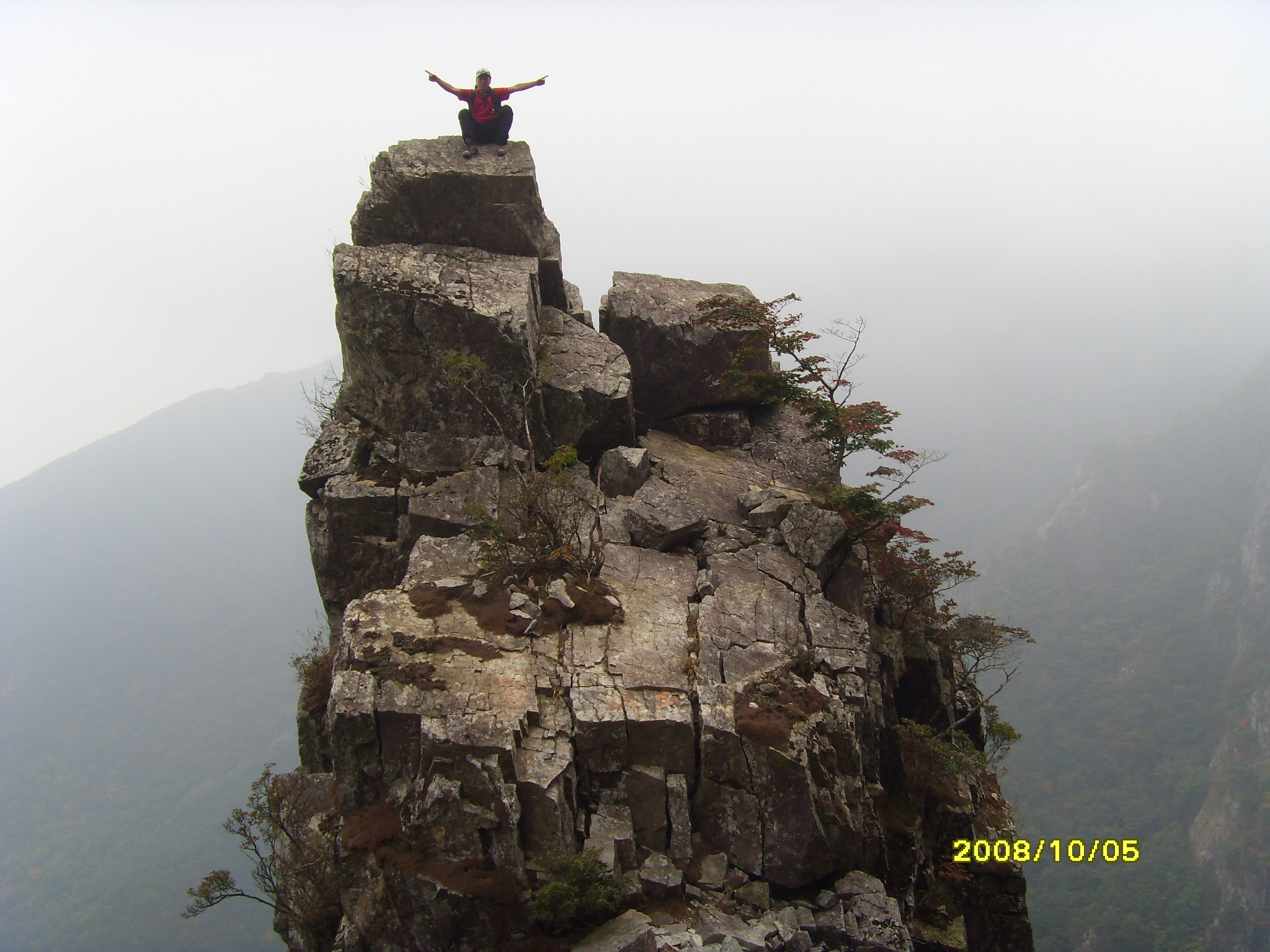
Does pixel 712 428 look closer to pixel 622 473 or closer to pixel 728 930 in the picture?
pixel 622 473

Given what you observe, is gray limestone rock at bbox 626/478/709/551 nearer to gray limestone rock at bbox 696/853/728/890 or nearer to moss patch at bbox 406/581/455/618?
moss patch at bbox 406/581/455/618

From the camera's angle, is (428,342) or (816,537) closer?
(816,537)

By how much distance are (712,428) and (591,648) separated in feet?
32.3

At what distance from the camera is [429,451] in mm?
16312

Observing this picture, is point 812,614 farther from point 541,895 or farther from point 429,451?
point 429,451

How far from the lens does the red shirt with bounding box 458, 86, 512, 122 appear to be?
18578 millimetres

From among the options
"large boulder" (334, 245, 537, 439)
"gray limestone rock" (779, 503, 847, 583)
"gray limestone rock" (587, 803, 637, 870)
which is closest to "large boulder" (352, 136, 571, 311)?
"large boulder" (334, 245, 537, 439)

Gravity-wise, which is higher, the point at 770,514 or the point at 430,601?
the point at 770,514

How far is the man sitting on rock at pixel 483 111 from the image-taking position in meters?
18.5

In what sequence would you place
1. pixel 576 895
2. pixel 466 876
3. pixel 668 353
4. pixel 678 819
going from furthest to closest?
pixel 668 353
pixel 678 819
pixel 466 876
pixel 576 895

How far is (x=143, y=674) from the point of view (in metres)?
122

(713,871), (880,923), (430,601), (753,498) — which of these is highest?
(753,498)

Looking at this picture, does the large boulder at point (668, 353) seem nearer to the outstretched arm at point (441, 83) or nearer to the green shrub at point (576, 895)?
the outstretched arm at point (441, 83)

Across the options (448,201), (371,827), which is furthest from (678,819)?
(448,201)
